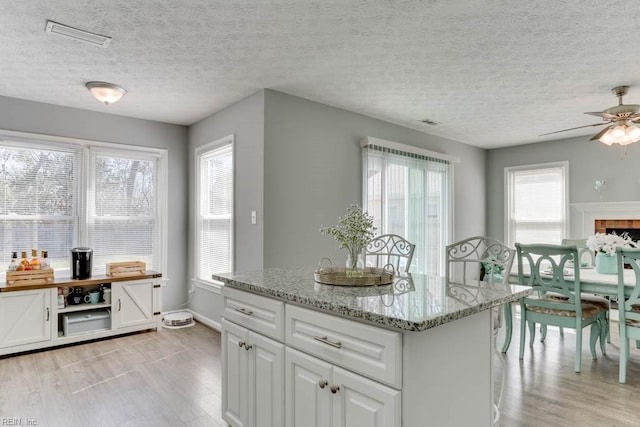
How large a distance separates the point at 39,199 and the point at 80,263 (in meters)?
0.82

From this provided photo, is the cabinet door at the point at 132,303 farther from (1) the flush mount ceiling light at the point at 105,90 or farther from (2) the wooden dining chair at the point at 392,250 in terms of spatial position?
(2) the wooden dining chair at the point at 392,250

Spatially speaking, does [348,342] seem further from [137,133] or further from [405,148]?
[137,133]

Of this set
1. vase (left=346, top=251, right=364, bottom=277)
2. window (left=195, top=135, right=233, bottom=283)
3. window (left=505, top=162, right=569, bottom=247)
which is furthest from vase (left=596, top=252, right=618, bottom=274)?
window (left=195, top=135, right=233, bottom=283)

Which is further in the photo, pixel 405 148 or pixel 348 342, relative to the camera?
pixel 405 148

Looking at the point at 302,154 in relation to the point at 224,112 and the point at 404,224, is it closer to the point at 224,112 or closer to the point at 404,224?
the point at 224,112

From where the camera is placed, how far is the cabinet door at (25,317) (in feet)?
11.7

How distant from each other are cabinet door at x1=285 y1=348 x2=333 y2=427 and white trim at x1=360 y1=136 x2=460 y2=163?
3211mm

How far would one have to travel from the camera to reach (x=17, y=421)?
7.82 ft

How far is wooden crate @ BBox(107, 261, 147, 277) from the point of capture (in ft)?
13.9

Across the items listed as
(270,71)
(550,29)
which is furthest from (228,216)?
(550,29)

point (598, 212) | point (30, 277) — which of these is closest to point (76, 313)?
point (30, 277)

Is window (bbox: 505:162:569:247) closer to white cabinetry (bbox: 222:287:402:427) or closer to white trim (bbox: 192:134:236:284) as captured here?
white trim (bbox: 192:134:236:284)

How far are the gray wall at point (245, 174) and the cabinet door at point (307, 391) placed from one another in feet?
6.52

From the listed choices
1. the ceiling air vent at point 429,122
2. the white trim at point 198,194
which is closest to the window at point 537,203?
the ceiling air vent at point 429,122
